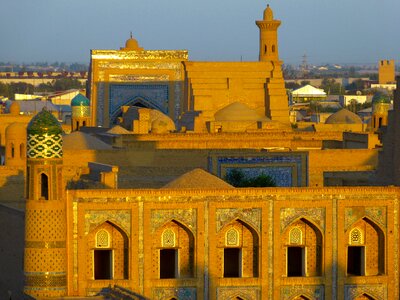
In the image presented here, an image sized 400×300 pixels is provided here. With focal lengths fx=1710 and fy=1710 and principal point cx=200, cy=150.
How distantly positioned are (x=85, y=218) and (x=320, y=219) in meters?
3.84

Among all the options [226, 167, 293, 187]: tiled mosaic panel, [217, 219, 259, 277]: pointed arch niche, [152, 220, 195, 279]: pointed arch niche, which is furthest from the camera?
[226, 167, 293, 187]: tiled mosaic panel

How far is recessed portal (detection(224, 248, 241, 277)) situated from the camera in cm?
2750

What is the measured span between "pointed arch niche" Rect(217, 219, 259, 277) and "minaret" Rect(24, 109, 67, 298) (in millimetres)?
2883

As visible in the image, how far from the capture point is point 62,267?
84.4ft

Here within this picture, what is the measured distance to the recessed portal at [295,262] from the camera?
27.6m

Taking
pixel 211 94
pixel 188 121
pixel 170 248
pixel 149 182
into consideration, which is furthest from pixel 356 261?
pixel 211 94

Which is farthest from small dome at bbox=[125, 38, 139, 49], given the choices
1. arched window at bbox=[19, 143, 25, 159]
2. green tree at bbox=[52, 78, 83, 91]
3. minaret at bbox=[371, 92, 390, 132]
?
green tree at bbox=[52, 78, 83, 91]

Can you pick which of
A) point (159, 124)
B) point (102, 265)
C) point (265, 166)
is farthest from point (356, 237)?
point (159, 124)

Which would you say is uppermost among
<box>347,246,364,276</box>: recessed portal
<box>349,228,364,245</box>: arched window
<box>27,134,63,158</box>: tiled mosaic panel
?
<box>27,134,63,158</box>: tiled mosaic panel

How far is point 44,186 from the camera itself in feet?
83.8

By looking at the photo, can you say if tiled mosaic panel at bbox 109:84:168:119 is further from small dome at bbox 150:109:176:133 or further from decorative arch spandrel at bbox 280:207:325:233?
decorative arch spandrel at bbox 280:207:325:233

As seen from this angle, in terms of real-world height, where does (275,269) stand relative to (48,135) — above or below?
below

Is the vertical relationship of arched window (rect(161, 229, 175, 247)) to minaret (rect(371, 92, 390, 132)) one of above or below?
below

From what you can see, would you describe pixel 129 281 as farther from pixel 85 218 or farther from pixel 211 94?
pixel 211 94
